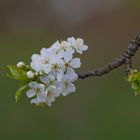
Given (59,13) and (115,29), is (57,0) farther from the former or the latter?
(115,29)

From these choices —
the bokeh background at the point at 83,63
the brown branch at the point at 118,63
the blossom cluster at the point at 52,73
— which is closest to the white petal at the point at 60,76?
the blossom cluster at the point at 52,73

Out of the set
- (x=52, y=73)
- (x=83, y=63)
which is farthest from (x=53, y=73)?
(x=83, y=63)

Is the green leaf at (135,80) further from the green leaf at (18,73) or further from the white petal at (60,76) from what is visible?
the green leaf at (18,73)

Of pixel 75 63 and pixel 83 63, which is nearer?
pixel 75 63

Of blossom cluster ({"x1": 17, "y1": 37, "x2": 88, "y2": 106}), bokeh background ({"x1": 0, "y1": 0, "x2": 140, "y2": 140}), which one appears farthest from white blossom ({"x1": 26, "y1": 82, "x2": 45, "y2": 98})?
bokeh background ({"x1": 0, "y1": 0, "x2": 140, "y2": 140})

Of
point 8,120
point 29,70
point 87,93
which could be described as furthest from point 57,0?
point 29,70

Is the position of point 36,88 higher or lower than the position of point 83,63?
lower

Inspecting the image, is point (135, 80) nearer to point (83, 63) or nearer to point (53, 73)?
point (53, 73)
